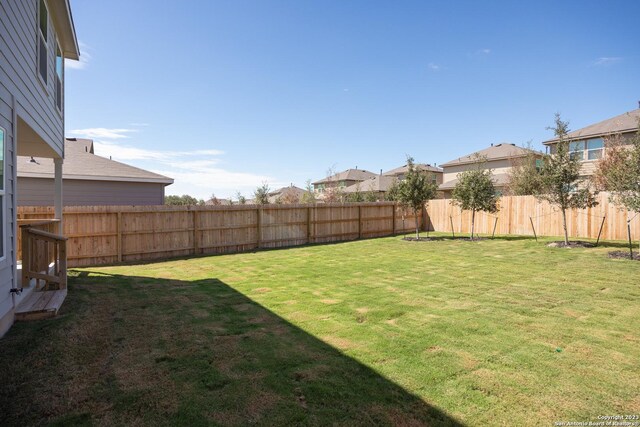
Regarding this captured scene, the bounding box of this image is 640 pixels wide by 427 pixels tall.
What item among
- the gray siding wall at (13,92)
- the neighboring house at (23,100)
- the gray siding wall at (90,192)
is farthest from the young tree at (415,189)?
the gray siding wall at (13,92)

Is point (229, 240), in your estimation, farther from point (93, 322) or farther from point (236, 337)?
point (236, 337)

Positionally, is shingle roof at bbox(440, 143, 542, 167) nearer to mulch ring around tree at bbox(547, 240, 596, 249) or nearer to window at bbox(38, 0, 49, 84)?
mulch ring around tree at bbox(547, 240, 596, 249)

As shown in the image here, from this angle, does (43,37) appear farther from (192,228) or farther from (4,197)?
(192,228)

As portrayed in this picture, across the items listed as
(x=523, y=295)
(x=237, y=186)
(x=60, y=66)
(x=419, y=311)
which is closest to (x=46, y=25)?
(x=60, y=66)

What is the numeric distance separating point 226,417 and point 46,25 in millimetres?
8538

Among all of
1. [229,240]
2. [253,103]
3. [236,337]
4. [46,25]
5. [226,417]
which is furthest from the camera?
[253,103]

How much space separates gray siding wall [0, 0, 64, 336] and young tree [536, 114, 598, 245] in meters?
15.6

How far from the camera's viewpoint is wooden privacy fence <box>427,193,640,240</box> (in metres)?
14.5

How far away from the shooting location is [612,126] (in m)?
21.4

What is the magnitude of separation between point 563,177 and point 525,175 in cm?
1077

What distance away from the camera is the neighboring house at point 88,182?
1281cm

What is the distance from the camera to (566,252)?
11.4 meters

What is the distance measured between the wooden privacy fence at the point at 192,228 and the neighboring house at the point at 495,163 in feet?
50.9

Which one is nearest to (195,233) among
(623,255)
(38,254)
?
(38,254)
